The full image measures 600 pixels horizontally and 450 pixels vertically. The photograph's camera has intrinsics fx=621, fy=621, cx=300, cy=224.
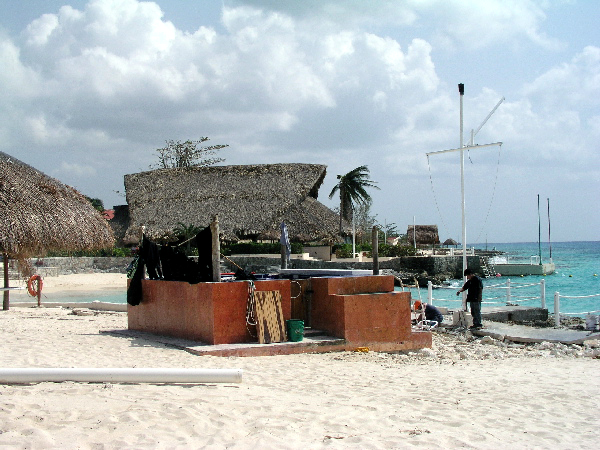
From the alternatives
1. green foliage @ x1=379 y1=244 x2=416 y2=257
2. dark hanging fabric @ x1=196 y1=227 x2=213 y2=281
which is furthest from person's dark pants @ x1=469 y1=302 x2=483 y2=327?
green foliage @ x1=379 y1=244 x2=416 y2=257

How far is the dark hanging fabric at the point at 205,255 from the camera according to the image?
30.8ft

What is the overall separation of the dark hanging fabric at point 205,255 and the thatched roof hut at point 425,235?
51642mm

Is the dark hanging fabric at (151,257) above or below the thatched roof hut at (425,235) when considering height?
below

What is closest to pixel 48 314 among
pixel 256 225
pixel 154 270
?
pixel 154 270

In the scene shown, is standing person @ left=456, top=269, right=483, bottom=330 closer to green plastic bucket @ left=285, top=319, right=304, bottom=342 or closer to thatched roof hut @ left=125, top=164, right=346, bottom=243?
green plastic bucket @ left=285, top=319, right=304, bottom=342

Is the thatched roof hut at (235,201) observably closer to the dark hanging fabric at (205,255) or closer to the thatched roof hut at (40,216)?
the thatched roof hut at (40,216)

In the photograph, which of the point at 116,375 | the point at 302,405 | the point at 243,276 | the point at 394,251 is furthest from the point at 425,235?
the point at 116,375

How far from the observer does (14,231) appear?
12789mm

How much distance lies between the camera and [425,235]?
60.2m

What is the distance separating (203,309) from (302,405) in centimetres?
397

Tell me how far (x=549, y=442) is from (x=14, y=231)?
11.3 m

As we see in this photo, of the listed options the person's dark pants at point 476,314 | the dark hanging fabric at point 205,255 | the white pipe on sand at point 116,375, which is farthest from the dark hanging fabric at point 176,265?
the person's dark pants at point 476,314

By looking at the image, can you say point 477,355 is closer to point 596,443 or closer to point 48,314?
point 596,443

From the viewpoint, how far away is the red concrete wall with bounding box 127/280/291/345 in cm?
880
